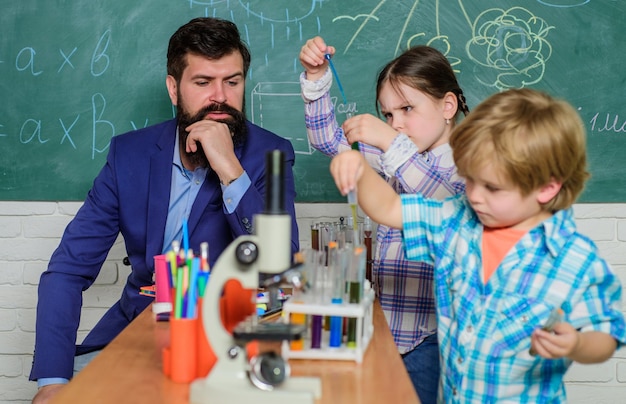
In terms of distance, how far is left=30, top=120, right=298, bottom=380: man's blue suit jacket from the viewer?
2076mm

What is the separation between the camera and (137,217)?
219cm

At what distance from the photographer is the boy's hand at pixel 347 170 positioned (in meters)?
1.39

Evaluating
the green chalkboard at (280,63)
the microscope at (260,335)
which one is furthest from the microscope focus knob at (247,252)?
the green chalkboard at (280,63)

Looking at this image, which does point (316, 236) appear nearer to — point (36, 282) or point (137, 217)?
point (137, 217)

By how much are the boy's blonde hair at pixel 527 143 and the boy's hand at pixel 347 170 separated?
0.72 ft

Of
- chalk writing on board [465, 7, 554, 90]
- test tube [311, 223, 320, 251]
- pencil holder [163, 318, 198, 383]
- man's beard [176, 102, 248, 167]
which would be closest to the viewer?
pencil holder [163, 318, 198, 383]

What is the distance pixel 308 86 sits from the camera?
2.11m

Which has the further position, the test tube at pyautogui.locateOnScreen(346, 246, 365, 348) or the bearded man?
the bearded man

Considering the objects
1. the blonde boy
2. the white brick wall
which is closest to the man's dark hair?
the white brick wall

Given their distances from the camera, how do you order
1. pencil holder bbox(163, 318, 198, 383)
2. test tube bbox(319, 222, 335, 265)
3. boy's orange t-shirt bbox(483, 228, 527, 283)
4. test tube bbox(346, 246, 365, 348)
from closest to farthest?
pencil holder bbox(163, 318, 198, 383) < test tube bbox(346, 246, 365, 348) < boy's orange t-shirt bbox(483, 228, 527, 283) < test tube bbox(319, 222, 335, 265)

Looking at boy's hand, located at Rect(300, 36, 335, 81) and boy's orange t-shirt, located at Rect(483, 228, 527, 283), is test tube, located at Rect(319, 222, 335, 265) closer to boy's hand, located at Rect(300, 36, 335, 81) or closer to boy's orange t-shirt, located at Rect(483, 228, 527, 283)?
boy's orange t-shirt, located at Rect(483, 228, 527, 283)

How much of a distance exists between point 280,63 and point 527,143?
1563 millimetres

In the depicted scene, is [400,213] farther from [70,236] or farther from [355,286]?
[70,236]

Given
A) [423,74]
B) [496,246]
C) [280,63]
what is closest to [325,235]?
[496,246]
